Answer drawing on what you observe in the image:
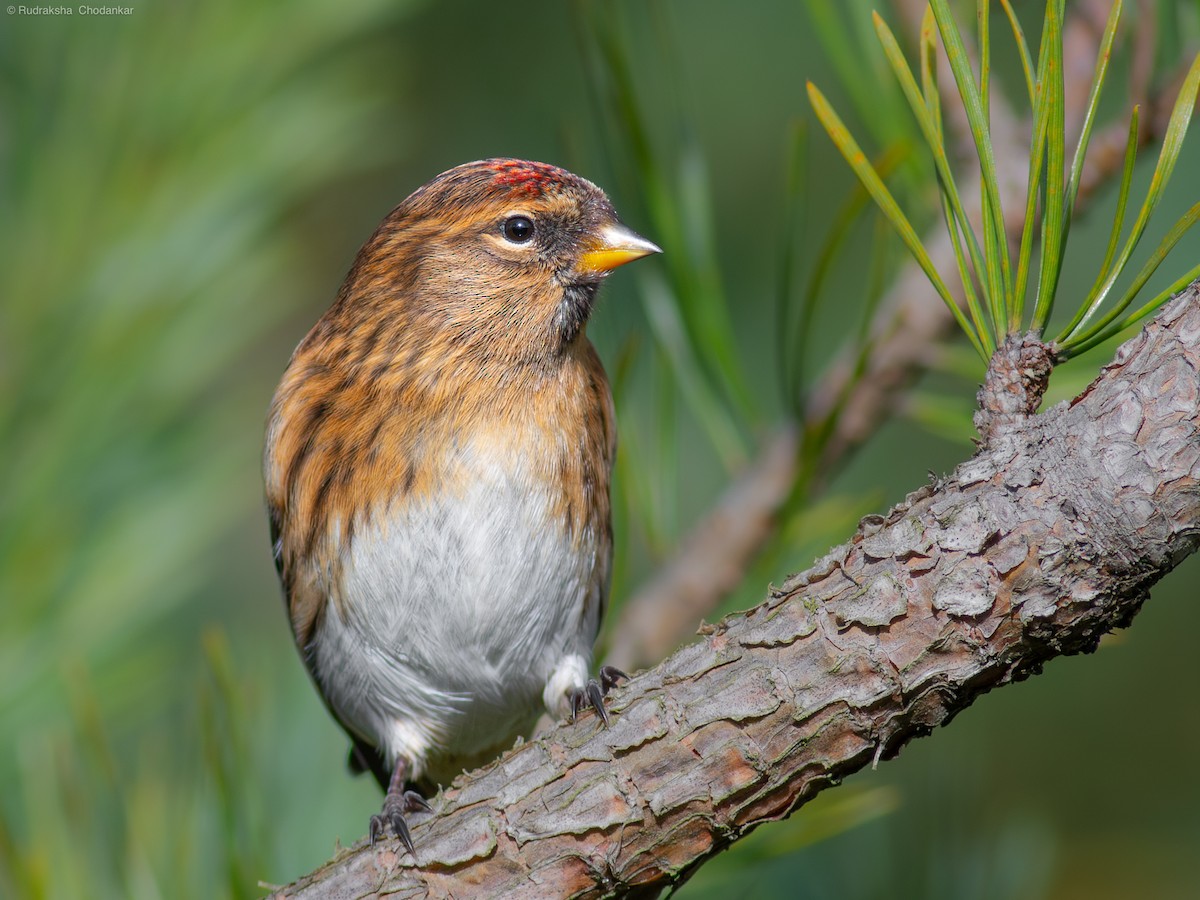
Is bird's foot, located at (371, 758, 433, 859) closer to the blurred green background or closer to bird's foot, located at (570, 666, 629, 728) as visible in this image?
the blurred green background

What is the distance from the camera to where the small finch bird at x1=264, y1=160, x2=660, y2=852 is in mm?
1788

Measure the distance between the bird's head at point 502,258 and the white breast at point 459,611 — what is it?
248mm

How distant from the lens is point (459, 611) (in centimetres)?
182

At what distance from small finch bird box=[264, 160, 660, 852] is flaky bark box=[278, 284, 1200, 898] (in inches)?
24.2

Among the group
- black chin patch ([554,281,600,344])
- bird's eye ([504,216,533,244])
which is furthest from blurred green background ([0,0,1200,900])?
bird's eye ([504,216,533,244])

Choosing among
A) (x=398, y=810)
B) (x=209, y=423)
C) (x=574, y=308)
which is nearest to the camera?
(x=398, y=810)

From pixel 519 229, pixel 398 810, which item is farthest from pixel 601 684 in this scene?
pixel 519 229

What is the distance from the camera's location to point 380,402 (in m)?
1.86

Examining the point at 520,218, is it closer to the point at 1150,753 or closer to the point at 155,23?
the point at 155,23

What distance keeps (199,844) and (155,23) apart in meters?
1.10

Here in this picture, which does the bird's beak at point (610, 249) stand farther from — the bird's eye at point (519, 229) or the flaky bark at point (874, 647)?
the flaky bark at point (874, 647)

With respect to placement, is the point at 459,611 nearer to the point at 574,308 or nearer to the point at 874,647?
the point at 574,308

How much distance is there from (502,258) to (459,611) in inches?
22.8

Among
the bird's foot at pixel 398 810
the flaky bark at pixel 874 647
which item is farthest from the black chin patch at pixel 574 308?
the flaky bark at pixel 874 647
